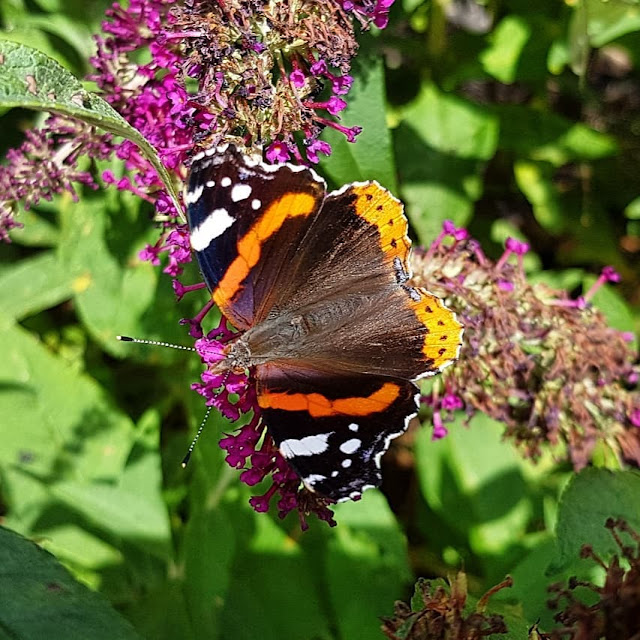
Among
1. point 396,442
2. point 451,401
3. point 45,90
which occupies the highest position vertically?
point 45,90

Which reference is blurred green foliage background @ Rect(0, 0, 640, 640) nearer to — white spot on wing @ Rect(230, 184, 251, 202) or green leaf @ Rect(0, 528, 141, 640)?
white spot on wing @ Rect(230, 184, 251, 202)

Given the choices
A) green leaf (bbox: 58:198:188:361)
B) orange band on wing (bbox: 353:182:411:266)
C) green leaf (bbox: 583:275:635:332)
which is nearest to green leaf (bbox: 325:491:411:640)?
green leaf (bbox: 58:198:188:361)

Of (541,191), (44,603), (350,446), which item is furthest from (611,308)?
(44,603)

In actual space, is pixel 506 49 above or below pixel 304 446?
above

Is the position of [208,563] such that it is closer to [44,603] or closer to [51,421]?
[44,603]

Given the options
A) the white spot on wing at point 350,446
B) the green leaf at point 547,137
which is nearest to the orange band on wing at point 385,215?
the white spot on wing at point 350,446

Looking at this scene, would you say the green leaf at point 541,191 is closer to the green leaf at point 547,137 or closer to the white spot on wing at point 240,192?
the green leaf at point 547,137
